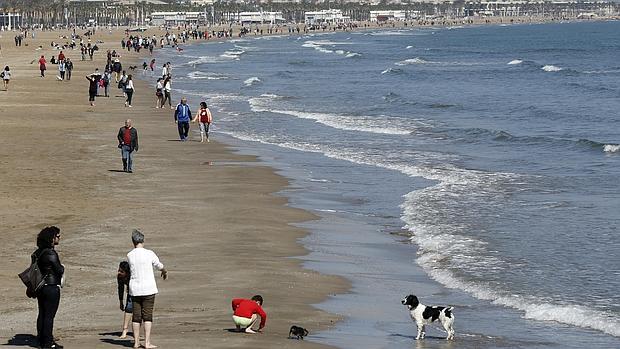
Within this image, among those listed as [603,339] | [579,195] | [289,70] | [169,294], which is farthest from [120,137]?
[289,70]

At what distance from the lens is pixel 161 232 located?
20.9 meters

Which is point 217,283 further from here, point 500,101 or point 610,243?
point 500,101

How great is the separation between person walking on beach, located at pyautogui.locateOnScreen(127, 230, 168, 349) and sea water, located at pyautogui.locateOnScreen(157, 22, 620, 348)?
2.36 meters

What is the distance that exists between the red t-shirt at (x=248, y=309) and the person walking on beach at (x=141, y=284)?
1389mm

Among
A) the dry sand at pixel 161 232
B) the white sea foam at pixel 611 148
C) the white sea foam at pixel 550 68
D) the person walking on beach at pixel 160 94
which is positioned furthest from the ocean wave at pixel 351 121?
the white sea foam at pixel 550 68

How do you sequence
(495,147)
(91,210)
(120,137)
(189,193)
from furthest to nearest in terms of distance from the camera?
(495,147), (120,137), (189,193), (91,210)

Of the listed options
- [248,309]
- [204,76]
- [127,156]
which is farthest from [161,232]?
[204,76]

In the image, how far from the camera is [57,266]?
1256 cm

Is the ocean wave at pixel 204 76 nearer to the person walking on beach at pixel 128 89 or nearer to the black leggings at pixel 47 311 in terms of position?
the person walking on beach at pixel 128 89

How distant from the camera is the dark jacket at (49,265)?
492 inches

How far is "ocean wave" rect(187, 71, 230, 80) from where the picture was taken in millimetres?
75713

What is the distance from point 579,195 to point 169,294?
43.8ft

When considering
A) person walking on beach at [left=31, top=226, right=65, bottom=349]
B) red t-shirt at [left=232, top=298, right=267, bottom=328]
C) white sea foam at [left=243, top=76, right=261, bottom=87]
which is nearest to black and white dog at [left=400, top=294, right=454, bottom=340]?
red t-shirt at [left=232, top=298, right=267, bottom=328]

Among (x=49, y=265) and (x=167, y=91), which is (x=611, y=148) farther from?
(x=49, y=265)
